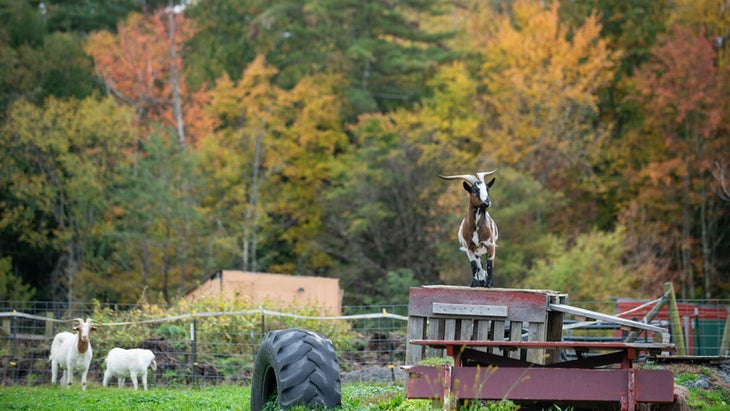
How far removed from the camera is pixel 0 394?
13227mm

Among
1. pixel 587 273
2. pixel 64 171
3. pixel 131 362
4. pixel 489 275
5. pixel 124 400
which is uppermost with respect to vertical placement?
pixel 64 171

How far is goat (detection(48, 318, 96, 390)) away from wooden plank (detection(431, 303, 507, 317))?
6.93 metres

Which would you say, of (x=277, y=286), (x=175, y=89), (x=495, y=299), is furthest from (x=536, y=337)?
(x=175, y=89)

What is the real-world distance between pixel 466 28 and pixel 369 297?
18.2m

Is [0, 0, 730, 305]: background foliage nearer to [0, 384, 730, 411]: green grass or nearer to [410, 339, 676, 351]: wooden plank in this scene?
[0, 384, 730, 411]: green grass

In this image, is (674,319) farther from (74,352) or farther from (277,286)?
(277,286)

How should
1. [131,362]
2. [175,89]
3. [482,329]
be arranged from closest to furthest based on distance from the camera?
[482,329] → [131,362] → [175,89]

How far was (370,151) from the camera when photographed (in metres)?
37.7

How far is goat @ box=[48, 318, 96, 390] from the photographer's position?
15.1m

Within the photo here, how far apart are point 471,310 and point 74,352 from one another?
7908 mm

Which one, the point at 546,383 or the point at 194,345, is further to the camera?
the point at 194,345

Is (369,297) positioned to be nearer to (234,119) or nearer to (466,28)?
(234,119)

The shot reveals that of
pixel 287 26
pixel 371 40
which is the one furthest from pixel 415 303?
pixel 287 26

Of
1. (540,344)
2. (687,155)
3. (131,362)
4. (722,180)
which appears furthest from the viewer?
(687,155)
